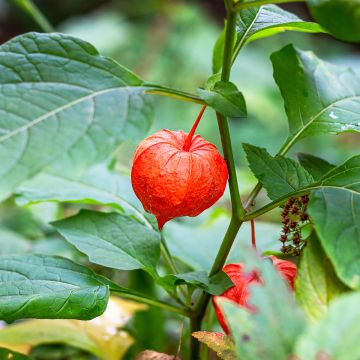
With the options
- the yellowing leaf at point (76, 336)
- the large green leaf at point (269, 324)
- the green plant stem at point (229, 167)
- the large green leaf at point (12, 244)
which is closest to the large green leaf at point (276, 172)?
the green plant stem at point (229, 167)

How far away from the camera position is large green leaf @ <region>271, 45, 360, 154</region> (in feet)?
2.85

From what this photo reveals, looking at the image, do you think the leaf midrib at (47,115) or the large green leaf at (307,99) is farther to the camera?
the large green leaf at (307,99)

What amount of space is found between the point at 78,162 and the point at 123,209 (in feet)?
1.17

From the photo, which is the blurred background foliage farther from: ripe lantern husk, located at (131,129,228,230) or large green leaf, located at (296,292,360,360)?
large green leaf, located at (296,292,360,360)

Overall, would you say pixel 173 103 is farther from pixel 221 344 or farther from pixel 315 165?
pixel 221 344

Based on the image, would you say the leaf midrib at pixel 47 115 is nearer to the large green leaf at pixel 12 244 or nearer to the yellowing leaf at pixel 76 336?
the yellowing leaf at pixel 76 336

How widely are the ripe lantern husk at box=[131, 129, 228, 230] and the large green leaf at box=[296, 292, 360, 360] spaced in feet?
1.01

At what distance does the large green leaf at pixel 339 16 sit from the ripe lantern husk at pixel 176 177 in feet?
0.67

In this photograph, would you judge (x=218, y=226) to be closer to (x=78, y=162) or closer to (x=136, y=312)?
(x=136, y=312)

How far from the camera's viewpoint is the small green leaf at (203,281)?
778 mm

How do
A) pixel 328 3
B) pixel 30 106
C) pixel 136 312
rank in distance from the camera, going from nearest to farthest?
1. pixel 328 3
2. pixel 30 106
3. pixel 136 312

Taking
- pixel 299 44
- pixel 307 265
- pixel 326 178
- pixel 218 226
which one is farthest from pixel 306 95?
pixel 299 44

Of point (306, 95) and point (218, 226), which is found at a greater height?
point (306, 95)

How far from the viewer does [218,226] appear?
131cm
